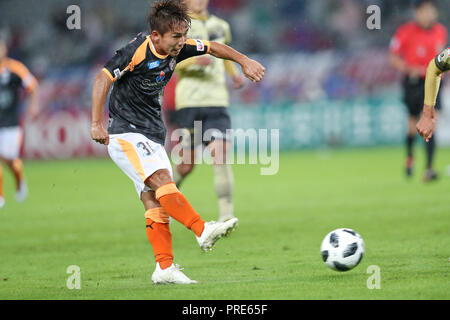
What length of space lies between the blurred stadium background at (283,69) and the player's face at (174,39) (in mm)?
14118

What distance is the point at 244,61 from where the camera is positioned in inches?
217

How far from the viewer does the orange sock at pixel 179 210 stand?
16.9ft

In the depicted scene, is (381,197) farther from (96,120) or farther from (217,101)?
(96,120)

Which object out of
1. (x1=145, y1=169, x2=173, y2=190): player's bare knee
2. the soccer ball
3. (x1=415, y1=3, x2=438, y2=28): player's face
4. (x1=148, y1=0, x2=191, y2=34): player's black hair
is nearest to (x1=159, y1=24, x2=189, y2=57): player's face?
(x1=148, y1=0, x2=191, y2=34): player's black hair

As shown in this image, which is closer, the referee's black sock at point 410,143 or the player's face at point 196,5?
the player's face at point 196,5

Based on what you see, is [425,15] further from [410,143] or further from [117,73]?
[117,73]

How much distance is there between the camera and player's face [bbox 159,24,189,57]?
514cm

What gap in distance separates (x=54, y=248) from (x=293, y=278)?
2946 millimetres

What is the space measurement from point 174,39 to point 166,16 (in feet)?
0.52

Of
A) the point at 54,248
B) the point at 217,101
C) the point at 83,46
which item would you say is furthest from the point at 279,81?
the point at 54,248

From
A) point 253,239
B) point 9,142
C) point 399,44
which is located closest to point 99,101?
point 253,239

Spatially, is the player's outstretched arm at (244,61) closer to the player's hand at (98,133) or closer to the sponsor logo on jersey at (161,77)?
the sponsor logo on jersey at (161,77)

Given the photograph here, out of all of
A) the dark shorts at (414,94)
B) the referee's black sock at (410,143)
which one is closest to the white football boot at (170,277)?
Result: the dark shorts at (414,94)

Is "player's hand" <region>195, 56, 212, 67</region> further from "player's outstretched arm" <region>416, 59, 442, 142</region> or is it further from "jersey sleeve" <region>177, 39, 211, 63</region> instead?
"player's outstretched arm" <region>416, 59, 442, 142</region>
